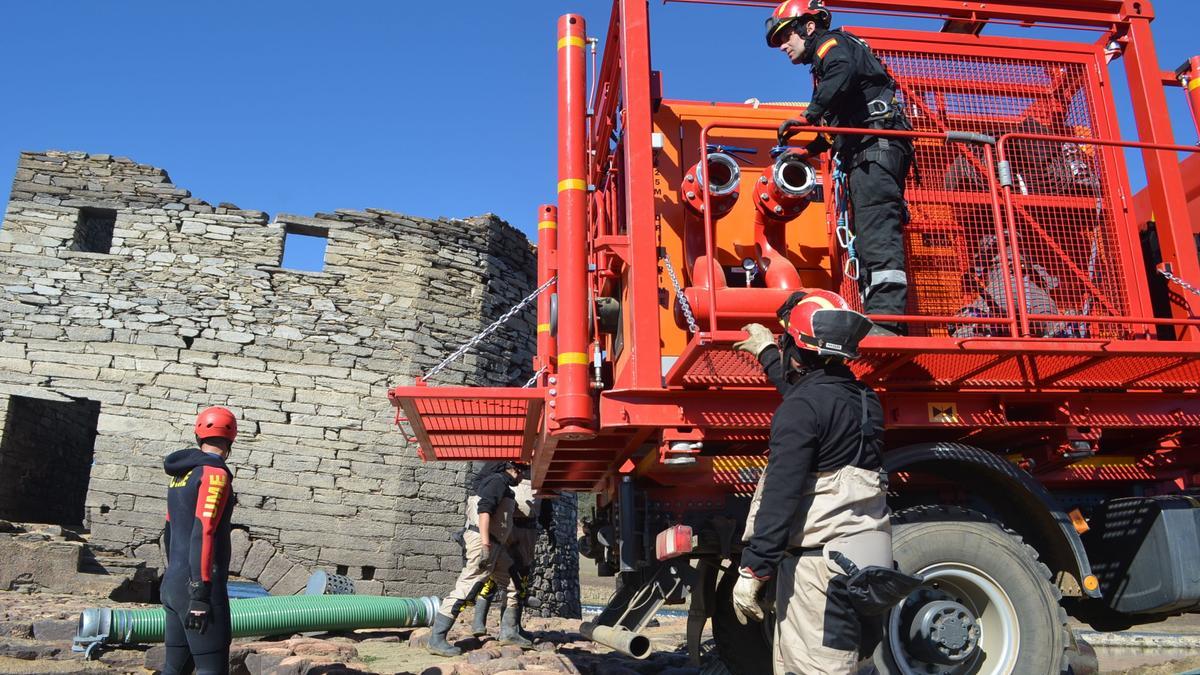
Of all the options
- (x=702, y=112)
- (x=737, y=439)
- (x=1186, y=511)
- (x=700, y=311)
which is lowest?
(x=1186, y=511)

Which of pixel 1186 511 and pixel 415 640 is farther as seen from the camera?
pixel 415 640

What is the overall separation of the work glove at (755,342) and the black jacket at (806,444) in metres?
0.25

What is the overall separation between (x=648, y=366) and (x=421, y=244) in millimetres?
10294

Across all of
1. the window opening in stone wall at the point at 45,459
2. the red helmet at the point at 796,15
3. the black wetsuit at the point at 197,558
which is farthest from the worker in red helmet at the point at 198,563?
the window opening in stone wall at the point at 45,459

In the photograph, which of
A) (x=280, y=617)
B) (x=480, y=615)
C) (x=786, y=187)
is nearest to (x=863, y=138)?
(x=786, y=187)

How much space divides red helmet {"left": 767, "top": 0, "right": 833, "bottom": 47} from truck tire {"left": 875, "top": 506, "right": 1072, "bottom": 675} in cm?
250

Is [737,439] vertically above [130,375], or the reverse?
[130,375]

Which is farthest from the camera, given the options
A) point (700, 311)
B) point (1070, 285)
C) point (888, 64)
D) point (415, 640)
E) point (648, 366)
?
point (415, 640)

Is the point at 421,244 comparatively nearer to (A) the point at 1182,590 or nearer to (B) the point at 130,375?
(B) the point at 130,375

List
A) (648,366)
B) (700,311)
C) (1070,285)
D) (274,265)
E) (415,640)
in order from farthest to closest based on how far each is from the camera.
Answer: (274,265), (415,640), (1070,285), (700,311), (648,366)

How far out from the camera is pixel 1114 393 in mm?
4258

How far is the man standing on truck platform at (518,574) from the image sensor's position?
7.57 meters

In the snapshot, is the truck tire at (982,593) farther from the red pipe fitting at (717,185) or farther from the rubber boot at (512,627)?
the rubber boot at (512,627)

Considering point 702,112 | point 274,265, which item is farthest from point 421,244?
point 702,112
